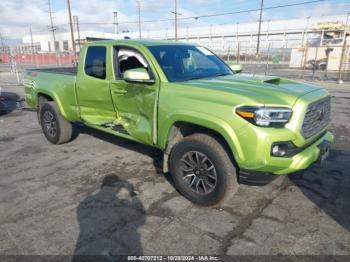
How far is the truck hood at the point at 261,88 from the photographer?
3.03 meters

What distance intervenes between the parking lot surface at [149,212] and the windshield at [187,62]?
1525 mm

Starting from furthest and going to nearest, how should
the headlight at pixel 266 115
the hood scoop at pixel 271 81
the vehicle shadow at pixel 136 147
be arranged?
1. the vehicle shadow at pixel 136 147
2. the hood scoop at pixel 271 81
3. the headlight at pixel 266 115

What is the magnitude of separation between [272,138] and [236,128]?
1.18 ft

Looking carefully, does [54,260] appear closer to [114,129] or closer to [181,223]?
[181,223]

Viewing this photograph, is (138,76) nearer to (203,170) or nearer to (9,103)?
(203,170)

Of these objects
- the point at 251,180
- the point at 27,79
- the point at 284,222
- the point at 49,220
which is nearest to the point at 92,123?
the point at 49,220

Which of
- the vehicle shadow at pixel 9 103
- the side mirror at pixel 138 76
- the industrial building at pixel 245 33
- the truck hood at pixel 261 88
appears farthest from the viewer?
the industrial building at pixel 245 33

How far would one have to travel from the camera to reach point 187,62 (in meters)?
4.32

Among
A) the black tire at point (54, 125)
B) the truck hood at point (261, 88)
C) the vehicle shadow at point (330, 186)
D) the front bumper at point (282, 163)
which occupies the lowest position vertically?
the vehicle shadow at point (330, 186)

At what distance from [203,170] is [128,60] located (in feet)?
6.79

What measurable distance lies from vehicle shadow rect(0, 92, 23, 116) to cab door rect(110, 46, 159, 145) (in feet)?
22.0

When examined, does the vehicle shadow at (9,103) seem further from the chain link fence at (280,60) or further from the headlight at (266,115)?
the headlight at (266,115)

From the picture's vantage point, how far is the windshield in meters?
3.97

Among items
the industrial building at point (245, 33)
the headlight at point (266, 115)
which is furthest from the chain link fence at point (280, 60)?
the headlight at point (266, 115)
